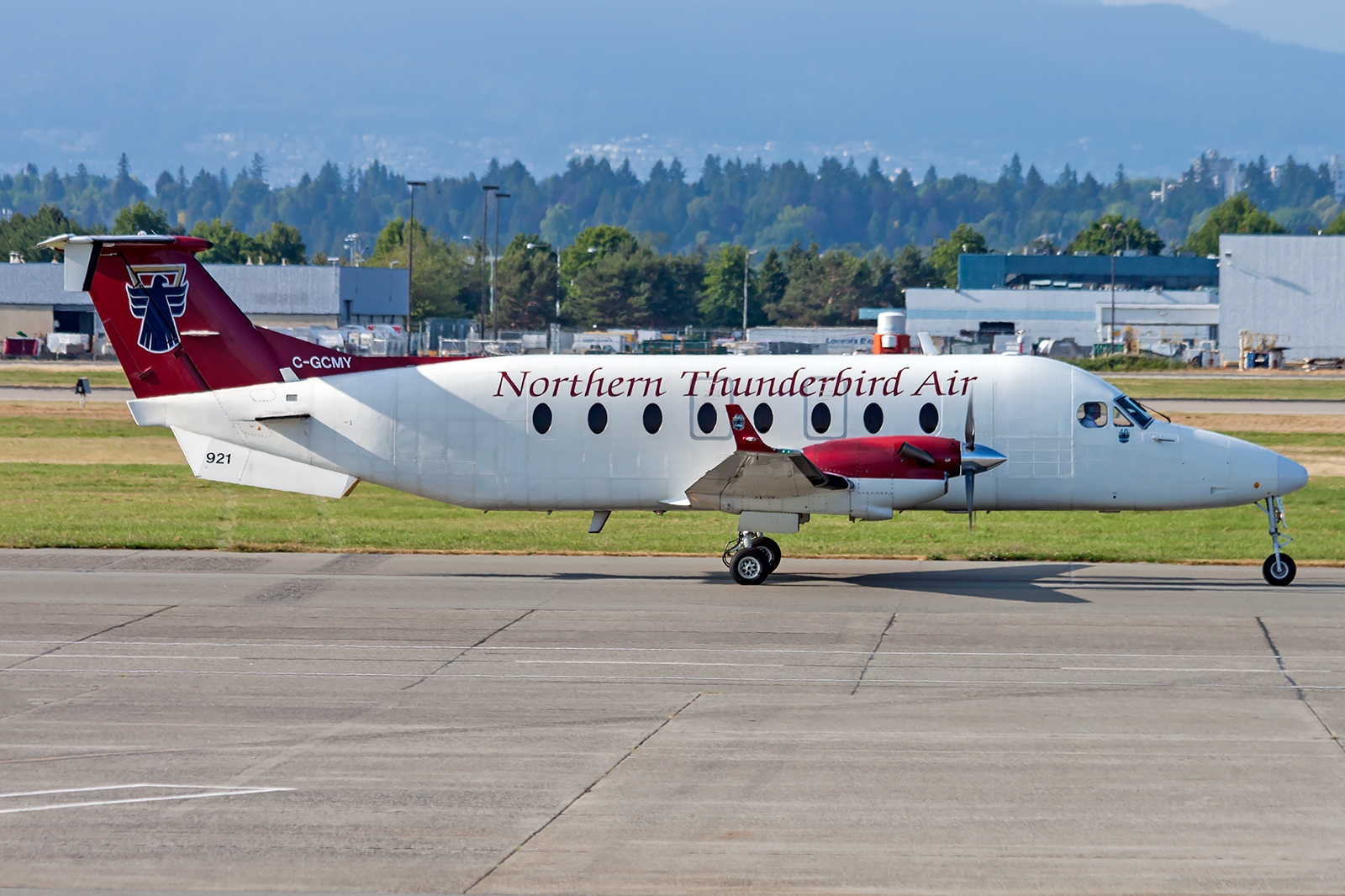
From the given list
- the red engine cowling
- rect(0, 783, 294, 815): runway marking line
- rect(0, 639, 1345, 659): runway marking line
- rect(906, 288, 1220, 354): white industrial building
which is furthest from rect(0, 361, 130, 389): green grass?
rect(906, 288, 1220, 354): white industrial building

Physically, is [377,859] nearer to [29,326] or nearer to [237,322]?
[237,322]

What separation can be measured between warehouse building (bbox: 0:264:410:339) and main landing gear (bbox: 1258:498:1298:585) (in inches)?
3891

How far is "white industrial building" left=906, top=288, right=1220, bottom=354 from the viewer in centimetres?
12225

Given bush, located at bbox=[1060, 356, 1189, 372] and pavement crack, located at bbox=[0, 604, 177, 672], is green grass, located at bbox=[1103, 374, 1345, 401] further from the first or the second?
pavement crack, located at bbox=[0, 604, 177, 672]

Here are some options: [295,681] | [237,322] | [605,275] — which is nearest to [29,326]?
[605,275]

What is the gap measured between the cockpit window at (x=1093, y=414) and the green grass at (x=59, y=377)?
56.9 meters

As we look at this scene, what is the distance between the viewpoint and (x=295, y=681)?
15133 millimetres

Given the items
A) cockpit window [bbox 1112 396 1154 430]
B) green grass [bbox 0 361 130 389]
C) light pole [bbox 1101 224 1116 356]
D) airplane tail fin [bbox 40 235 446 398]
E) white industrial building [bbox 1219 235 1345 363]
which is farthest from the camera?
light pole [bbox 1101 224 1116 356]

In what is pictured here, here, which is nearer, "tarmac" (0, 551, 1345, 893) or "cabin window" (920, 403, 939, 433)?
"tarmac" (0, 551, 1345, 893)

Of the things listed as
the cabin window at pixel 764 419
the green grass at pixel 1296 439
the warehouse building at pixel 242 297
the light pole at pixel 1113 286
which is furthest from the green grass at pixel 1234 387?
the warehouse building at pixel 242 297

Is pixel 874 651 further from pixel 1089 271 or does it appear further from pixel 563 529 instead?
pixel 1089 271

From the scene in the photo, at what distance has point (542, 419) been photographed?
2206 centimetres

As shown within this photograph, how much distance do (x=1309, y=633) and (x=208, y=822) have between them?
13.5 metres

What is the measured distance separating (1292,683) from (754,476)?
7970 mm
